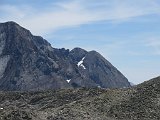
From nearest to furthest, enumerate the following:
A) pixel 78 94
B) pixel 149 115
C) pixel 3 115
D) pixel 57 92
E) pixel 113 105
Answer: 1. pixel 3 115
2. pixel 149 115
3. pixel 113 105
4. pixel 78 94
5. pixel 57 92

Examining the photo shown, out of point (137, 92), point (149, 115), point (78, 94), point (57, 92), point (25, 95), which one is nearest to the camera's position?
point (149, 115)

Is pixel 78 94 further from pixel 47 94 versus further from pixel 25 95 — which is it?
pixel 25 95

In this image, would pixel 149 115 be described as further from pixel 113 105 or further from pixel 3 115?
pixel 3 115

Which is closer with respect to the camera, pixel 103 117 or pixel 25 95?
pixel 103 117

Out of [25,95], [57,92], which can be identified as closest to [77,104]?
[57,92]

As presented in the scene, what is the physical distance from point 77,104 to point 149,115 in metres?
11.0

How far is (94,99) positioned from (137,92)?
666cm

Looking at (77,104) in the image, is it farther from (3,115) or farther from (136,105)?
(3,115)

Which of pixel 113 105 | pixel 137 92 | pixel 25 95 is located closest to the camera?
pixel 113 105

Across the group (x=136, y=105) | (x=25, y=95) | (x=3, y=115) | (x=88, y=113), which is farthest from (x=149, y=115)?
(x=25, y=95)

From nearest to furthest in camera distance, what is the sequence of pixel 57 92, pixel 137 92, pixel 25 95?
pixel 137 92, pixel 57 92, pixel 25 95

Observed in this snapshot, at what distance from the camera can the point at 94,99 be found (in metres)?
59.5

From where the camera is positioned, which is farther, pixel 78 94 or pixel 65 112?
pixel 78 94

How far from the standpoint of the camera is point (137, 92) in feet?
199
